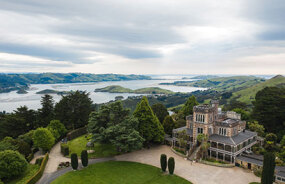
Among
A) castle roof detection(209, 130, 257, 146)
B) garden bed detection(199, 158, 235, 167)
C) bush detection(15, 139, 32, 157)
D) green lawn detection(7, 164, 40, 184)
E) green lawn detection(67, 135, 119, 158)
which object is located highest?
castle roof detection(209, 130, 257, 146)

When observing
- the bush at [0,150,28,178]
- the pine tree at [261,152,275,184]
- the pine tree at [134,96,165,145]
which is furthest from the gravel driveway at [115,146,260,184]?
the bush at [0,150,28,178]

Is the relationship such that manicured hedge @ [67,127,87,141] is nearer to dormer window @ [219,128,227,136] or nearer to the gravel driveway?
the gravel driveway

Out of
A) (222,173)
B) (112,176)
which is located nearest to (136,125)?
(112,176)

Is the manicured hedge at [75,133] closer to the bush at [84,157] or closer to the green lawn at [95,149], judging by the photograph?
the green lawn at [95,149]

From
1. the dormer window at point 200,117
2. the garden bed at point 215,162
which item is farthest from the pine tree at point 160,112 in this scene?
the garden bed at point 215,162

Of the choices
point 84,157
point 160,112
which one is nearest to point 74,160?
point 84,157

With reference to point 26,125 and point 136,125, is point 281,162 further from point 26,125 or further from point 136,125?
point 26,125
